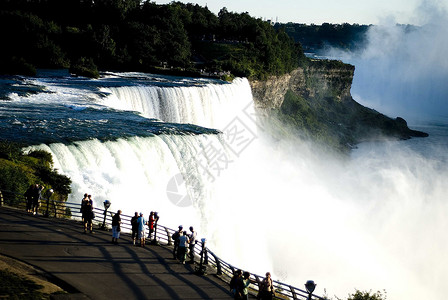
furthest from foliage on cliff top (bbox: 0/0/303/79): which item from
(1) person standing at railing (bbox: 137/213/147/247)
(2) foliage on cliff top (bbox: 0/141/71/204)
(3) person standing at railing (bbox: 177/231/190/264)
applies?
(3) person standing at railing (bbox: 177/231/190/264)

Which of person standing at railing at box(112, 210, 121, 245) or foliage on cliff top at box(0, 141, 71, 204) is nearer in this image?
person standing at railing at box(112, 210, 121, 245)

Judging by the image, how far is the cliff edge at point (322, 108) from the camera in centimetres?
7412

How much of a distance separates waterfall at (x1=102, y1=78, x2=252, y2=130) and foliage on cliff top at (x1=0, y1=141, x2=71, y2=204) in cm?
1551

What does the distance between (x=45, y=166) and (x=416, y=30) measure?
660 feet

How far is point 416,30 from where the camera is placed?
19862 centimetres

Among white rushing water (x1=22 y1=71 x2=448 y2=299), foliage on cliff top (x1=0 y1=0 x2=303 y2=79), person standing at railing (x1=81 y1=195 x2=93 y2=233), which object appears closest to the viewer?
person standing at railing (x1=81 y1=195 x2=93 y2=233)

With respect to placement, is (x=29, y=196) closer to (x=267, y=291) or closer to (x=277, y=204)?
(x=267, y=291)

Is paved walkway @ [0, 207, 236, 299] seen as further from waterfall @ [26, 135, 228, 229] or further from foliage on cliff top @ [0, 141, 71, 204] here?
waterfall @ [26, 135, 228, 229]

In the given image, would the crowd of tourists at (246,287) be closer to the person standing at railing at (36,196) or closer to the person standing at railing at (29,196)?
the person standing at railing at (36,196)

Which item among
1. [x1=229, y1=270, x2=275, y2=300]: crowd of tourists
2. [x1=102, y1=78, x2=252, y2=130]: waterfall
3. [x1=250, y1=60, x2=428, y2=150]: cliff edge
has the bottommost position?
[x1=229, y1=270, x2=275, y2=300]: crowd of tourists

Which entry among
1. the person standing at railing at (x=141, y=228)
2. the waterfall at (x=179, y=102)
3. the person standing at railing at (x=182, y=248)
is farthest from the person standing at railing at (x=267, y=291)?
the waterfall at (x=179, y=102)

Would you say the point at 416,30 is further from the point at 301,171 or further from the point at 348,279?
the point at 348,279

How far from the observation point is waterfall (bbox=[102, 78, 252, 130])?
41.2 m

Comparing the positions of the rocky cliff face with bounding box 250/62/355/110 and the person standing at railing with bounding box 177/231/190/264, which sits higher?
the rocky cliff face with bounding box 250/62/355/110
